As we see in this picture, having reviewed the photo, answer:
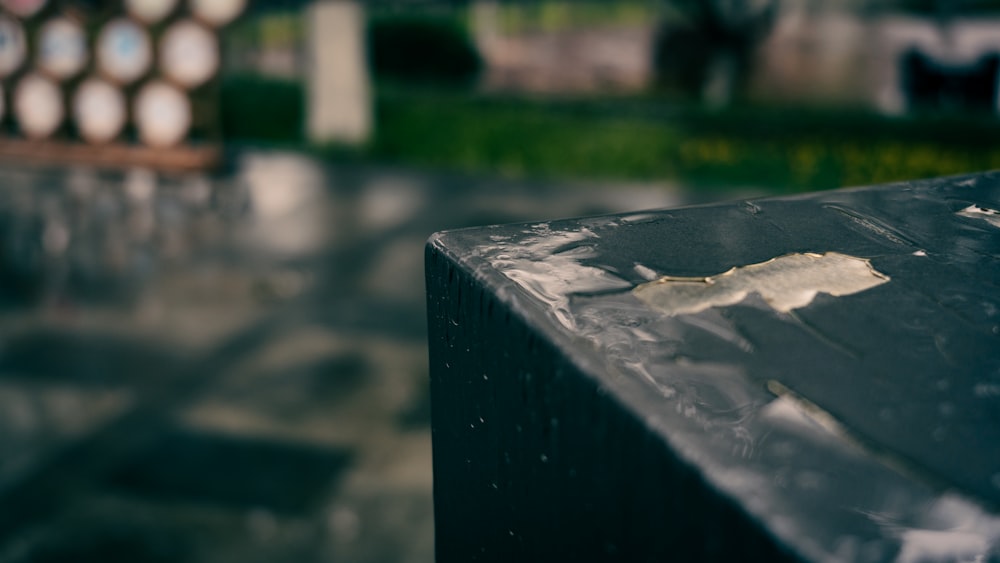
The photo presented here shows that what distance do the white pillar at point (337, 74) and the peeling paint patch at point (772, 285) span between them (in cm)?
912

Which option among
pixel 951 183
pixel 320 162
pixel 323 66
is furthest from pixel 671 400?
pixel 323 66

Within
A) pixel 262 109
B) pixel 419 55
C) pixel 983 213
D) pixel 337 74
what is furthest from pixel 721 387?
pixel 419 55

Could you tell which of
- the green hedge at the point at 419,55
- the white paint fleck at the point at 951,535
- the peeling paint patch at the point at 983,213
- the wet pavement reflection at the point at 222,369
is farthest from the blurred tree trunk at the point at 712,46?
the white paint fleck at the point at 951,535

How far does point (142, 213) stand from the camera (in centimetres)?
762

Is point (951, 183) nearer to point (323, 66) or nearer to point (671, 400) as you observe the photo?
point (671, 400)

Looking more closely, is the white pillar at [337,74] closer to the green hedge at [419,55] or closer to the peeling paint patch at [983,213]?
the green hedge at [419,55]

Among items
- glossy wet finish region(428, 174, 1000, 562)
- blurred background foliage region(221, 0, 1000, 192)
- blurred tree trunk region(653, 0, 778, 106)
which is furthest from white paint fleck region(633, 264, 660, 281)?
blurred tree trunk region(653, 0, 778, 106)

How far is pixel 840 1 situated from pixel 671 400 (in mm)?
14235

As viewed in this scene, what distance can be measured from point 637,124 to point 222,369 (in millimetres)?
6769

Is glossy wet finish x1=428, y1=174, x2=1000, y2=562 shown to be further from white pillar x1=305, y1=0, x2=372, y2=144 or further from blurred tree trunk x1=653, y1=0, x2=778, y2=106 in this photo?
blurred tree trunk x1=653, y1=0, x2=778, y2=106

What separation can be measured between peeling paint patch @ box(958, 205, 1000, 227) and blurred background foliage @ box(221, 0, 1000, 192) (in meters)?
7.27

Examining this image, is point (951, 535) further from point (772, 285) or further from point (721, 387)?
point (772, 285)

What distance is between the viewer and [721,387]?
726mm

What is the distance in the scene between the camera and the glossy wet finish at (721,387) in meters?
0.61
